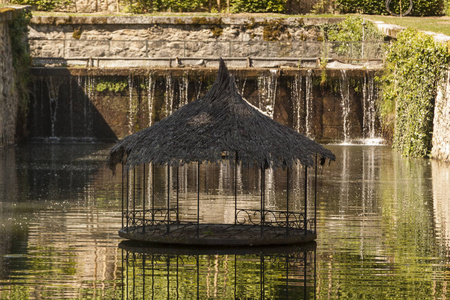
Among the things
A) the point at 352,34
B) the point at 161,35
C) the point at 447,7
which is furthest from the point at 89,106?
the point at 447,7

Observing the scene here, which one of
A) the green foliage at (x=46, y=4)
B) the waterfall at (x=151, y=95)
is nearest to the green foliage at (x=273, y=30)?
the waterfall at (x=151, y=95)

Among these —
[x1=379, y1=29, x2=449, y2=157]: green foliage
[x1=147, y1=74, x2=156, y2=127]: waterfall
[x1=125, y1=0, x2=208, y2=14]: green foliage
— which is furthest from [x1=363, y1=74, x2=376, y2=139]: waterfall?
[x1=125, y1=0, x2=208, y2=14]: green foliage

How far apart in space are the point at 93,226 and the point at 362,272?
5298mm

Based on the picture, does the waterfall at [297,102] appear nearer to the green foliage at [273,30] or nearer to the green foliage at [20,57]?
the green foliage at [273,30]

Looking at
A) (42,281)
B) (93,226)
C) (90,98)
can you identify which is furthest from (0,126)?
(42,281)

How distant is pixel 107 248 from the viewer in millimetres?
13430

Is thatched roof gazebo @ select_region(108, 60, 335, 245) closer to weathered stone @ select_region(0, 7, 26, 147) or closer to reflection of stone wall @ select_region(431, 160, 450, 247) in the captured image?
reflection of stone wall @ select_region(431, 160, 450, 247)

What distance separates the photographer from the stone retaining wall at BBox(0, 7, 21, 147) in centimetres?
3153

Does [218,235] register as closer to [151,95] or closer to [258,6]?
[151,95]

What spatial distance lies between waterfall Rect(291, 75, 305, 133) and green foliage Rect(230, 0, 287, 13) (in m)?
6.67

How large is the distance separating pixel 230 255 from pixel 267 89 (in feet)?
71.2

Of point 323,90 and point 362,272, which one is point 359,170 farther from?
point 362,272

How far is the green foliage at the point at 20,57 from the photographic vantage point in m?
33.5

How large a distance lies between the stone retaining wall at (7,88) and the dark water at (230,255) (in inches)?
411
